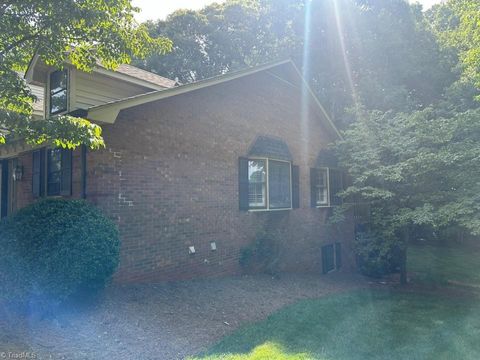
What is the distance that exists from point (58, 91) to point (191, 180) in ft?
10.6

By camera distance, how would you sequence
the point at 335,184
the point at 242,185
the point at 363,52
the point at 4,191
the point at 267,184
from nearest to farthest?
the point at 242,185
the point at 4,191
the point at 267,184
the point at 335,184
the point at 363,52

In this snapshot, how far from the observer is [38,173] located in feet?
24.8

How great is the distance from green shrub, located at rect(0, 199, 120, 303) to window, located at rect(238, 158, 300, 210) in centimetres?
419

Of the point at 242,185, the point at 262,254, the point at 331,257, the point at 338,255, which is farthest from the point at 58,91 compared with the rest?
the point at 338,255

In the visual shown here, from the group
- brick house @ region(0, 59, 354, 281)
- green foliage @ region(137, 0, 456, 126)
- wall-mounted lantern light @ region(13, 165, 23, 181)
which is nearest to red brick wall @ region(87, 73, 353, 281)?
brick house @ region(0, 59, 354, 281)

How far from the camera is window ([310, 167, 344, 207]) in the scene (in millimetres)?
11783

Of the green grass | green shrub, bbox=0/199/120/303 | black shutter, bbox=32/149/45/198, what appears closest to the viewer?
green shrub, bbox=0/199/120/303

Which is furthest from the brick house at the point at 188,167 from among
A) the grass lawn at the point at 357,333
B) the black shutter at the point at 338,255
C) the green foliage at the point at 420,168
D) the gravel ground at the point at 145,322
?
the grass lawn at the point at 357,333

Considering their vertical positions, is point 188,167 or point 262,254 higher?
point 188,167

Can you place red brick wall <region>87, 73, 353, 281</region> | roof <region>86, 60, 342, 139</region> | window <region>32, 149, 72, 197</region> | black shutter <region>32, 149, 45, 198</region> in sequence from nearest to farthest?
roof <region>86, 60, 342, 139</region>
red brick wall <region>87, 73, 353, 281</region>
window <region>32, 149, 72, 197</region>
black shutter <region>32, 149, 45, 198</region>

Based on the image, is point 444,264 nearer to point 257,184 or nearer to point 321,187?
point 321,187

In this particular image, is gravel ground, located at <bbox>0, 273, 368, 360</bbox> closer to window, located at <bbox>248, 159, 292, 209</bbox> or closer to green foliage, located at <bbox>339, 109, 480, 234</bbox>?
window, located at <bbox>248, 159, 292, 209</bbox>

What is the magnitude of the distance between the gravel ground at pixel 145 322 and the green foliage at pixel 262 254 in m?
1.14

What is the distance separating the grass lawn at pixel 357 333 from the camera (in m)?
4.85
